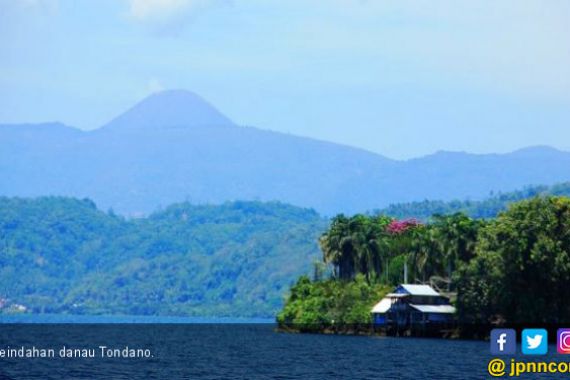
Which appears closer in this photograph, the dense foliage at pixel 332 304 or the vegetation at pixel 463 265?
the vegetation at pixel 463 265

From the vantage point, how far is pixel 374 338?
155 meters

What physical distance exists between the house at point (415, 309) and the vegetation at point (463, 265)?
281cm

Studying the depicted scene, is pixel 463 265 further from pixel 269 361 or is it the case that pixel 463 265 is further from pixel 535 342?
pixel 535 342

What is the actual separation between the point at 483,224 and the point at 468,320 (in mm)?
24756

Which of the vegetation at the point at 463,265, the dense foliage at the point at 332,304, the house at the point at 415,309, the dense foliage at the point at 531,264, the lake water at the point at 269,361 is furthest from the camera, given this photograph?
the dense foliage at the point at 332,304

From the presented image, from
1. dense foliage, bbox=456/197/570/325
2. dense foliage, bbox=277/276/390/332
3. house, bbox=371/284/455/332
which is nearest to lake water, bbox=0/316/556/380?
dense foliage, bbox=456/197/570/325

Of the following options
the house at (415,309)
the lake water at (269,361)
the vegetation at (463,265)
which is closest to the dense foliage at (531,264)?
the vegetation at (463,265)

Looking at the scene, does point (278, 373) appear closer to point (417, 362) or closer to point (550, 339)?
point (417, 362)

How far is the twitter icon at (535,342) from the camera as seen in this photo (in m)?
73.8

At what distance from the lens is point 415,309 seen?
509ft

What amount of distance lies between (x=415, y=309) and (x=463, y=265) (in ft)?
41.8

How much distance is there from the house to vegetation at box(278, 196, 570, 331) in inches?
111

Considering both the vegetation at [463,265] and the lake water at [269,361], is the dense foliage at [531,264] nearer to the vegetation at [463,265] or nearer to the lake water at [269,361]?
the vegetation at [463,265]

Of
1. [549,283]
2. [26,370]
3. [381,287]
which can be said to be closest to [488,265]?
[549,283]
